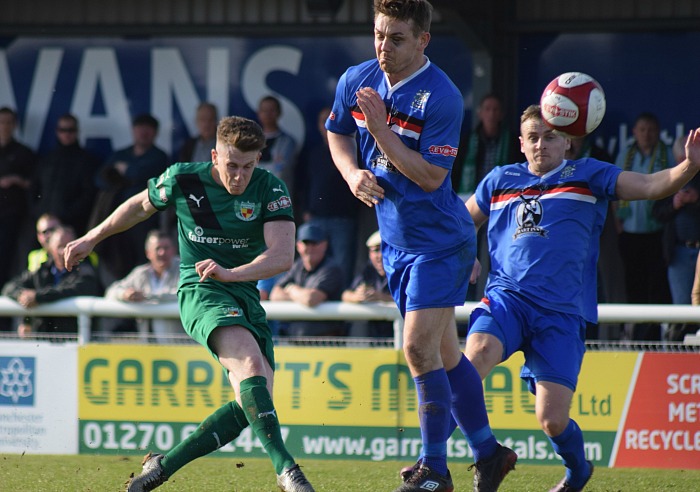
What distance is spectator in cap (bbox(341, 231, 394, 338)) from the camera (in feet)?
28.8

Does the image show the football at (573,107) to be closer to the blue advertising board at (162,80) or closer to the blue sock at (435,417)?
the blue sock at (435,417)

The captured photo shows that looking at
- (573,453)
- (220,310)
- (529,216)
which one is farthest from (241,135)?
(573,453)

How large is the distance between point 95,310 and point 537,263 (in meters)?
3.74

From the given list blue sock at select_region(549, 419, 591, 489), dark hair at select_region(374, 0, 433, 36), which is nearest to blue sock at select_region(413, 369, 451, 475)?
blue sock at select_region(549, 419, 591, 489)

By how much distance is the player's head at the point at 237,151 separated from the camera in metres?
6.16

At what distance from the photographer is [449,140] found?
5.66 m

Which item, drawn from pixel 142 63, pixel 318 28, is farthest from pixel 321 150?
pixel 142 63

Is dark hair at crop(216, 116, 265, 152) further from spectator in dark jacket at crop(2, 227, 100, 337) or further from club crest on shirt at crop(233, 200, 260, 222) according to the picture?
spectator in dark jacket at crop(2, 227, 100, 337)

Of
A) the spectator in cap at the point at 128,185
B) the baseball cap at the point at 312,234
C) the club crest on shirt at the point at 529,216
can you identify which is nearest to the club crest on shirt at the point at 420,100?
the club crest on shirt at the point at 529,216

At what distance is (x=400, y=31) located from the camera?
559cm

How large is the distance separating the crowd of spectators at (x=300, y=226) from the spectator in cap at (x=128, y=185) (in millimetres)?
13

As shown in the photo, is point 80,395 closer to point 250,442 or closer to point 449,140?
A: point 250,442

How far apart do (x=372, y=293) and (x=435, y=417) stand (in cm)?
304

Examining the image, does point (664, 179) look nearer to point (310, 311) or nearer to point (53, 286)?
point (310, 311)
